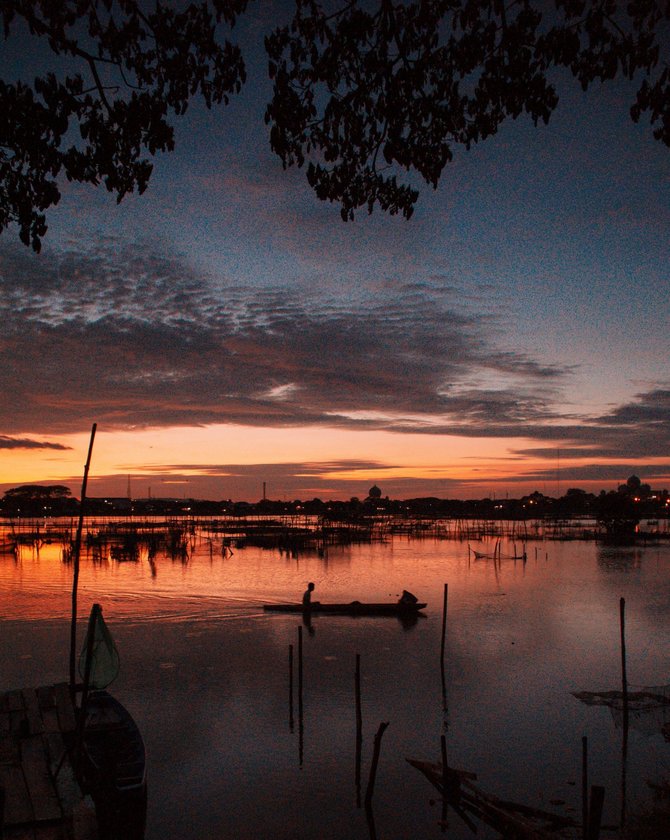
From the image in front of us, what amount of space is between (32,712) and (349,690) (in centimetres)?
994

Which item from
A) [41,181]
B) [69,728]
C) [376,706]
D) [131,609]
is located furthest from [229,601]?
[41,181]

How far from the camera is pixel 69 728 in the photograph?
10.6m

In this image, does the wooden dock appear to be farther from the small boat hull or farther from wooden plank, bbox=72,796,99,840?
the small boat hull

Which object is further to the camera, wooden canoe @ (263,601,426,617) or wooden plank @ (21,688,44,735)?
wooden canoe @ (263,601,426,617)

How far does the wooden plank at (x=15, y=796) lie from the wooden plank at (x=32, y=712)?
109 cm

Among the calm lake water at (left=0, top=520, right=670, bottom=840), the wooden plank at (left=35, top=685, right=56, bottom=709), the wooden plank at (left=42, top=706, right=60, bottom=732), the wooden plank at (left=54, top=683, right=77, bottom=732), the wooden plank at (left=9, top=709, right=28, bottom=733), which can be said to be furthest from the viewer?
the calm lake water at (left=0, top=520, right=670, bottom=840)

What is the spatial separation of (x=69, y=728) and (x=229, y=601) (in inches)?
928

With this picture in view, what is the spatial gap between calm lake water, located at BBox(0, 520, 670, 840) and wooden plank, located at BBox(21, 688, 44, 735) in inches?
107

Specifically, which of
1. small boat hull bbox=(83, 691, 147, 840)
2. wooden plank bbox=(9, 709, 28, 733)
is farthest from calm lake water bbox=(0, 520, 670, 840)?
wooden plank bbox=(9, 709, 28, 733)

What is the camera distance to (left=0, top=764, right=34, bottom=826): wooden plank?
8.34m

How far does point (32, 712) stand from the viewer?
10695 millimetres

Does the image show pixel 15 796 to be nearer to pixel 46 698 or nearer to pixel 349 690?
pixel 46 698

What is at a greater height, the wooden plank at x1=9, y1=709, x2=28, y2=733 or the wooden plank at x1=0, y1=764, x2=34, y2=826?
the wooden plank at x1=9, y1=709, x2=28, y2=733

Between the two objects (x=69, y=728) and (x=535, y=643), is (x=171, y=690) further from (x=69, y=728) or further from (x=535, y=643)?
(x=535, y=643)
